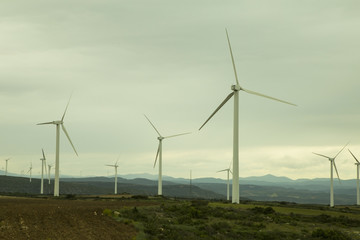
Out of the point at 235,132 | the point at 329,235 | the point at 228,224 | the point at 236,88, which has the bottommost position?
the point at 329,235

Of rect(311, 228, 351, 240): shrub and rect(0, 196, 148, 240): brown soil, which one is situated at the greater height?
rect(0, 196, 148, 240): brown soil

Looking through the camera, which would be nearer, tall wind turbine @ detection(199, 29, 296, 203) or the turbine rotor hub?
tall wind turbine @ detection(199, 29, 296, 203)

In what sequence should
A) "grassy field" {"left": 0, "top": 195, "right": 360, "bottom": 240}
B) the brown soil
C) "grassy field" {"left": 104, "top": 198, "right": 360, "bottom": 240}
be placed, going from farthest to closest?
"grassy field" {"left": 104, "top": 198, "right": 360, "bottom": 240} < "grassy field" {"left": 0, "top": 195, "right": 360, "bottom": 240} < the brown soil

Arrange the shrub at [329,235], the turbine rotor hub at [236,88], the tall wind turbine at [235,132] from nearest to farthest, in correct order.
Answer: the shrub at [329,235] → the tall wind turbine at [235,132] → the turbine rotor hub at [236,88]

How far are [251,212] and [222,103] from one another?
84.5 feet

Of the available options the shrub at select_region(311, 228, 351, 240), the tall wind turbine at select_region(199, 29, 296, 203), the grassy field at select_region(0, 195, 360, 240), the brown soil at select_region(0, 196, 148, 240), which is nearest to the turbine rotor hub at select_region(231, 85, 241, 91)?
the tall wind turbine at select_region(199, 29, 296, 203)

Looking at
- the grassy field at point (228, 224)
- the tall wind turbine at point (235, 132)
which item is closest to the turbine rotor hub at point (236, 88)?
the tall wind turbine at point (235, 132)

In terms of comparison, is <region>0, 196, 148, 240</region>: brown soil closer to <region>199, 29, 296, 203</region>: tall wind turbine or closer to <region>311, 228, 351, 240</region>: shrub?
<region>311, 228, 351, 240</region>: shrub

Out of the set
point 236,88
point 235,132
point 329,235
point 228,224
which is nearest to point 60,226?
point 228,224

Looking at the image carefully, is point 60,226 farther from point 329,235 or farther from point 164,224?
point 329,235

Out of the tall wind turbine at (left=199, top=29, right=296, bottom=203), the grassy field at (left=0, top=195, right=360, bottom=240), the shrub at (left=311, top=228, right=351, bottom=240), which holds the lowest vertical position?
the shrub at (left=311, top=228, right=351, bottom=240)

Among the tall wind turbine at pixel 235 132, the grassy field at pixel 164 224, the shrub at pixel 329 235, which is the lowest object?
the shrub at pixel 329 235

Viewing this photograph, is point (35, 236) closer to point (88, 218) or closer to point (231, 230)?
point (88, 218)

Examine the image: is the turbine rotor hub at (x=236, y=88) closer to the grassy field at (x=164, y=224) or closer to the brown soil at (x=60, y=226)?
the grassy field at (x=164, y=224)
